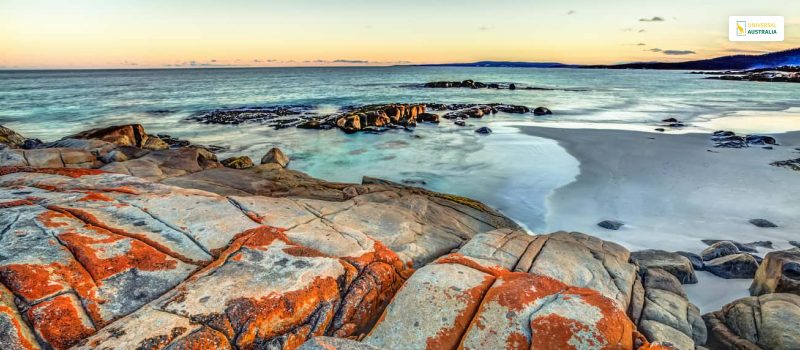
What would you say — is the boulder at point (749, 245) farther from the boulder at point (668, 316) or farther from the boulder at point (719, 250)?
the boulder at point (668, 316)

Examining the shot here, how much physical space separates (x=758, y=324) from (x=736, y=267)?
2297 mm

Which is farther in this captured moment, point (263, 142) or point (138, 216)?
point (263, 142)

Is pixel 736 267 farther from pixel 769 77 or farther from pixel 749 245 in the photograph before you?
pixel 769 77

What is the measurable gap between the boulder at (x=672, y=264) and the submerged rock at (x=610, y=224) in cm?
198

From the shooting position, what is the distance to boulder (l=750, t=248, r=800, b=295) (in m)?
5.86

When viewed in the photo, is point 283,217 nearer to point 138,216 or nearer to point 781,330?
point 138,216

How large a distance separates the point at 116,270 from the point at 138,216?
1.35 m

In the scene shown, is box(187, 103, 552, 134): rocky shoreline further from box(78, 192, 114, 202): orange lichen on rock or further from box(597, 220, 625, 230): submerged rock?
box(78, 192, 114, 202): orange lichen on rock

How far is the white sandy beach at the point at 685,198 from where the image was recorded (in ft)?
28.0

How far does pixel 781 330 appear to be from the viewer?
486 centimetres

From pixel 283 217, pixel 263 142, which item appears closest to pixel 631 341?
pixel 283 217

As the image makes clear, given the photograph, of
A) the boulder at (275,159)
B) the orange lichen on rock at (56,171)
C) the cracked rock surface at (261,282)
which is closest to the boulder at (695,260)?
the cracked rock surface at (261,282)

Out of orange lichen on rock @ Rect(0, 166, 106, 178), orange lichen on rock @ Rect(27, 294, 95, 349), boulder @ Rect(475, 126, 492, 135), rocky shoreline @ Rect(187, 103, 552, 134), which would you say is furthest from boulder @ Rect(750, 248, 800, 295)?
rocky shoreline @ Rect(187, 103, 552, 134)

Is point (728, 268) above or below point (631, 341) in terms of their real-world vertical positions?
below
